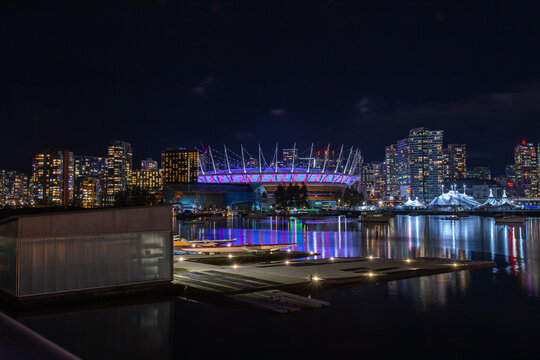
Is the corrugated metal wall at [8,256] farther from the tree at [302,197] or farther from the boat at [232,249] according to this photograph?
the tree at [302,197]

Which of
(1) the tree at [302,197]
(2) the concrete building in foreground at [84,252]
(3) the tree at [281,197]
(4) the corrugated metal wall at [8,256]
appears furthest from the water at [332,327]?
(1) the tree at [302,197]

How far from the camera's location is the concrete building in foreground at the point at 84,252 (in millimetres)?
16594

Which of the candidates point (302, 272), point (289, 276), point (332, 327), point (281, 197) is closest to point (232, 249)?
point (302, 272)

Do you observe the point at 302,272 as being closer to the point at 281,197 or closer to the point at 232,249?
the point at 232,249

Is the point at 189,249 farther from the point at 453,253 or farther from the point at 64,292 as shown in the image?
the point at 453,253

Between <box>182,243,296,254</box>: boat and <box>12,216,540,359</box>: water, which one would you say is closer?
<box>12,216,540,359</box>: water

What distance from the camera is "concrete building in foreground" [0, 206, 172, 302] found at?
1659 centimetres

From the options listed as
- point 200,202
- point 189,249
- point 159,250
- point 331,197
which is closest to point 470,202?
point 331,197

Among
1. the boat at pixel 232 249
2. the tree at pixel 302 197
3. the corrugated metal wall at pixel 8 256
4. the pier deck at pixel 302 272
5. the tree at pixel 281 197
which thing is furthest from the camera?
the tree at pixel 302 197

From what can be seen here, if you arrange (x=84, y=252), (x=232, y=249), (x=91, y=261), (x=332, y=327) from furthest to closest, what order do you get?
(x=232, y=249) < (x=91, y=261) < (x=84, y=252) < (x=332, y=327)

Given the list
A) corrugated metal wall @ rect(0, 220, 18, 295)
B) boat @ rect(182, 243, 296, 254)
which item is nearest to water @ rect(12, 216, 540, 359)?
corrugated metal wall @ rect(0, 220, 18, 295)

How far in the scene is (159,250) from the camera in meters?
19.2

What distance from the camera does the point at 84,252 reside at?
17438 mm

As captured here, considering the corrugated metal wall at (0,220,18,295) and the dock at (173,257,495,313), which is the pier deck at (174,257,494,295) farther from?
the corrugated metal wall at (0,220,18,295)
